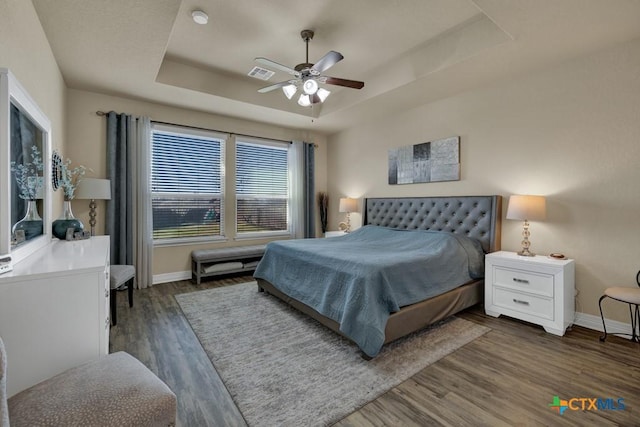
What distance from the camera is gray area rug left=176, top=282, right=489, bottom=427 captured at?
1729 mm

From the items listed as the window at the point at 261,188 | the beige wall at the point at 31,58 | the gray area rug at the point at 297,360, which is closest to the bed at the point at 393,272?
the gray area rug at the point at 297,360

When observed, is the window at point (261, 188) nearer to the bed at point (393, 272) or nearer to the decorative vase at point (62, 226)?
the bed at point (393, 272)

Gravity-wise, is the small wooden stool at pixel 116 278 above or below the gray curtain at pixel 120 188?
below

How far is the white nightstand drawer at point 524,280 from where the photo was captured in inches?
106

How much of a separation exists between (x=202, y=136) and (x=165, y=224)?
60.3 inches

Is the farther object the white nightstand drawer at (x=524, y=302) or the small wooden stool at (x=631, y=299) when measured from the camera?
the white nightstand drawer at (x=524, y=302)

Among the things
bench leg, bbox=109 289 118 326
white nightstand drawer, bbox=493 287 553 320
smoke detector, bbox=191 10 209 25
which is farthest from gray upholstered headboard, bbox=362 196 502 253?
bench leg, bbox=109 289 118 326

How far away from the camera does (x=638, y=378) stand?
1982 millimetres

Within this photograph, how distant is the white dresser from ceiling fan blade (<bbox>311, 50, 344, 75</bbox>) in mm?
2330

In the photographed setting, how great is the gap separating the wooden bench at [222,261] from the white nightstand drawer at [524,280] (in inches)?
133

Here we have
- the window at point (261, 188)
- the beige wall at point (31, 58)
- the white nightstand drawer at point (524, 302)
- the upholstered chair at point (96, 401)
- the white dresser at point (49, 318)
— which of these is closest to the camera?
the upholstered chair at point (96, 401)

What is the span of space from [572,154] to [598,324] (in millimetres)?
1690

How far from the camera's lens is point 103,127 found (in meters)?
3.93

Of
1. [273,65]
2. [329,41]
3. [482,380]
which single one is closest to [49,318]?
[273,65]
